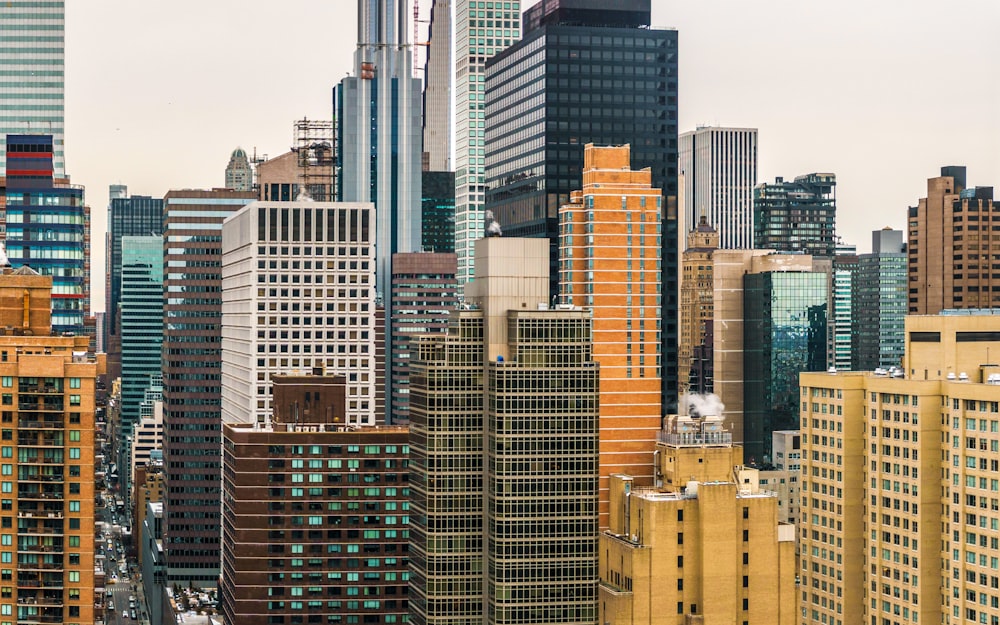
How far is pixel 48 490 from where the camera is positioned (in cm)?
16825

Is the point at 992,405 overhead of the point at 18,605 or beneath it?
overhead

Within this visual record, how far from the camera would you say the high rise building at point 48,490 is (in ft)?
548

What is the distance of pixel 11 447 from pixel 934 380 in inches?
4559

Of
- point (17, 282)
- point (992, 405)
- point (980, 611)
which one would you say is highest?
point (17, 282)

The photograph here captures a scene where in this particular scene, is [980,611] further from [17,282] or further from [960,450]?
[17,282]

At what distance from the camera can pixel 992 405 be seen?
7352 inches

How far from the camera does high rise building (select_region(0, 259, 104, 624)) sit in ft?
548

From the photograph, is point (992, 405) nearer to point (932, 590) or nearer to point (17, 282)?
point (932, 590)

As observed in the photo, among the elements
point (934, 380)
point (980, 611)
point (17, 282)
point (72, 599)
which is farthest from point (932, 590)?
point (17, 282)

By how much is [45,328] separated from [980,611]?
122 metres

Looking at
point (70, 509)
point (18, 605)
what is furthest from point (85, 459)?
point (18, 605)

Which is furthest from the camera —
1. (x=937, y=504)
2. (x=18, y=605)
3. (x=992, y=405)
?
(x=937, y=504)

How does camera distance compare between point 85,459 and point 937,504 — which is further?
point 937,504

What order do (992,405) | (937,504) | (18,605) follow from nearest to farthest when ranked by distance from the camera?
(18,605) → (992,405) → (937,504)
